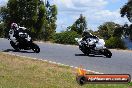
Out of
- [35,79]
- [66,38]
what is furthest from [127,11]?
[35,79]

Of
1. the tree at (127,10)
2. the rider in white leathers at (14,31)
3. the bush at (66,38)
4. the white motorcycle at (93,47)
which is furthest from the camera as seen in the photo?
the tree at (127,10)

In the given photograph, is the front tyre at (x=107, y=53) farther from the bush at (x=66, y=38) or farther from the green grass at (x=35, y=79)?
the bush at (x=66, y=38)

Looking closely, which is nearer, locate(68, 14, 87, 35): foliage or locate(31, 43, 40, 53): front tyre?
locate(31, 43, 40, 53): front tyre

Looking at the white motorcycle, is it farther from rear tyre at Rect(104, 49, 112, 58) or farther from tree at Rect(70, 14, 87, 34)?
tree at Rect(70, 14, 87, 34)

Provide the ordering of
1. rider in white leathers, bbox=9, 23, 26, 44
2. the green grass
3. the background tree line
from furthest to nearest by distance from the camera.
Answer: the background tree line, rider in white leathers, bbox=9, 23, 26, 44, the green grass

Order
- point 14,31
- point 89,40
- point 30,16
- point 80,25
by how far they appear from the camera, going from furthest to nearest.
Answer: point 80,25 < point 30,16 < point 14,31 < point 89,40

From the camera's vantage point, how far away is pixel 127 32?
4600cm

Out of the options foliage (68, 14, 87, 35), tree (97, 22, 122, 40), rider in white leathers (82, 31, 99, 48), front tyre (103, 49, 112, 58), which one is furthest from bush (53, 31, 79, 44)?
front tyre (103, 49, 112, 58)

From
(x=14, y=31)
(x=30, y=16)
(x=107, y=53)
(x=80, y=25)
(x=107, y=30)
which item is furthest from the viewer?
(x=107, y=30)

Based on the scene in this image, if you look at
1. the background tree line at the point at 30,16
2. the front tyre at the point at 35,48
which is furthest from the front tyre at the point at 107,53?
the background tree line at the point at 30,16

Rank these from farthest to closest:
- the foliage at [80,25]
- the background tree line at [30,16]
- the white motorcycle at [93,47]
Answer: the foliage at [80,25] < the background tree line at [30,16] < the white motorcycle at [93,47]

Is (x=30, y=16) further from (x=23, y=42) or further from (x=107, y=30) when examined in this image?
(x=23, y=42)

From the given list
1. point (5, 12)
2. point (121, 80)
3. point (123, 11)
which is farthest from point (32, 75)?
point (5, 12)

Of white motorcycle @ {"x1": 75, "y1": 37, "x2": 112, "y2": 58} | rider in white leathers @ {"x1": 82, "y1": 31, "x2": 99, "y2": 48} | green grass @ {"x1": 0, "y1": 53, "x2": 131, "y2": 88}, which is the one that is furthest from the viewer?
rider in white leathers @ {"x1": 82, "y1": 31, "x2": 99, "y2": 48}
